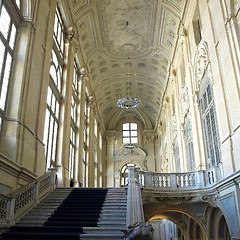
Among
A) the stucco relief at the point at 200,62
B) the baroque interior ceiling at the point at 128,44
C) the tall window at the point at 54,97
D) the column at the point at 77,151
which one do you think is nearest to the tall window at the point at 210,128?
the stucco relief at the point at 200,62

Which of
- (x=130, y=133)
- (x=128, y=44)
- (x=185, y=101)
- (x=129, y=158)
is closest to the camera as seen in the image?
(x=185, y=101)

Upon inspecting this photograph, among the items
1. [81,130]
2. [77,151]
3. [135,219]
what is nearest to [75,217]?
[135,219]

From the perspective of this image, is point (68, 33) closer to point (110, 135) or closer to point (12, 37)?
point (12, 37)

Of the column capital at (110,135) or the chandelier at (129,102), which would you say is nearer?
the chandelier at (129,102)

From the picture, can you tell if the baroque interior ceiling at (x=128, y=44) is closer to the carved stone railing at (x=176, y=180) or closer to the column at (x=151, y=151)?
the column at (x=151, y=151)

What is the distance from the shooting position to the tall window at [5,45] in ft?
29.2

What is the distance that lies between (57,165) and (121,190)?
4.20 meters

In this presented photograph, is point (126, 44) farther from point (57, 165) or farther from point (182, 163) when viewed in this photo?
point (57, 165)

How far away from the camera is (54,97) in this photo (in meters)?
14.1

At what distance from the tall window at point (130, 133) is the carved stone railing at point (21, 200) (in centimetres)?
2277

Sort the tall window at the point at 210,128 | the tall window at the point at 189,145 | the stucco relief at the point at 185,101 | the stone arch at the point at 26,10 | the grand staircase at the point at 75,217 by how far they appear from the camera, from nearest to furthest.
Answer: the grand staircase at the point at 75,217 < the stone arch at the point at 26,10 < the tall window at the point at 210,128 < the tall window at the point at 189,145 < the stucco relief at the point at 185,101

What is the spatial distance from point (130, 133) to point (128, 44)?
1332 cm

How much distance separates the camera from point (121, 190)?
35.7 feet

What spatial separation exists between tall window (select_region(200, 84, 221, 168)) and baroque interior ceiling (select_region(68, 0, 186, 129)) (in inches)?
243
